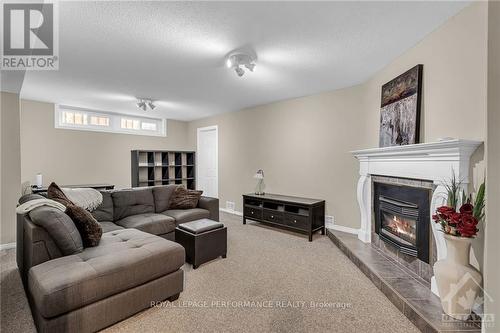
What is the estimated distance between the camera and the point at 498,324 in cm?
111

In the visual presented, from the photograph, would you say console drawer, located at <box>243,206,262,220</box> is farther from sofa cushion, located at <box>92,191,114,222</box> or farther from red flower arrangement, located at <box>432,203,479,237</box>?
red flower arrangement, located at <box>432,203,479,237</box>

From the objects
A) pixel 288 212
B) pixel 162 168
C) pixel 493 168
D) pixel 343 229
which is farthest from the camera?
pixel 162 168

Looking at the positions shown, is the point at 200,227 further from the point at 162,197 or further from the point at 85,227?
the point at 162,197

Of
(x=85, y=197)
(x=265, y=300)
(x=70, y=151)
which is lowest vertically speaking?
(x=265, y=300)

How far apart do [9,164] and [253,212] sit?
375cm

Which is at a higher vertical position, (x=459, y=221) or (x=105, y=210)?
(x=459, y=221)

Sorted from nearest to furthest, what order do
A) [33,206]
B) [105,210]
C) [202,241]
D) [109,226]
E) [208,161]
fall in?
[33,206], [202,241], [109,226], [105,210], [208,161]

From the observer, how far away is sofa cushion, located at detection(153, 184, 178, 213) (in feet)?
12.1

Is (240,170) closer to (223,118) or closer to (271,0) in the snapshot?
(223,118)

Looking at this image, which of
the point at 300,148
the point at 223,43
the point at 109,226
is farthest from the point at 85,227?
the point at 300,148

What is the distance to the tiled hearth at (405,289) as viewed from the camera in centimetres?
161

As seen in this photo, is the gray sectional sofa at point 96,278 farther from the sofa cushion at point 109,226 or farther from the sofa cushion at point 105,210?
the sofa cushion at point 105,210

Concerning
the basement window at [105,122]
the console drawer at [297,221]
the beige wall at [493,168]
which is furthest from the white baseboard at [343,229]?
the basement window at [105,122]

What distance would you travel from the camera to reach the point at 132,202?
3.48 m
